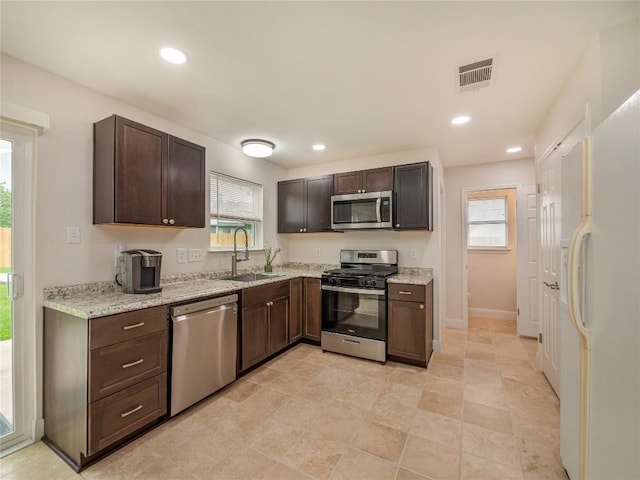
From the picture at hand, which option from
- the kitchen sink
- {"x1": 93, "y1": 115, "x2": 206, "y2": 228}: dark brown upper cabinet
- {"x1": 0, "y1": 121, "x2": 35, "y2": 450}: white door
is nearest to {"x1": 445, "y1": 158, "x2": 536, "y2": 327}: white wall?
the kitchen sink

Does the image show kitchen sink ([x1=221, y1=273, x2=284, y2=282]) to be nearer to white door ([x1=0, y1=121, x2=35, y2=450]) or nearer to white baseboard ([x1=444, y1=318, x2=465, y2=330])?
white door ([x1=0, y1=121, x2=35, y2=450])

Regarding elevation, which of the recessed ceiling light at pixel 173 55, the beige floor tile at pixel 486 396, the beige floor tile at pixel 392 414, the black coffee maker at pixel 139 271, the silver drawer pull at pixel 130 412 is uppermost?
the recessed ceiling light at pixel 173 55

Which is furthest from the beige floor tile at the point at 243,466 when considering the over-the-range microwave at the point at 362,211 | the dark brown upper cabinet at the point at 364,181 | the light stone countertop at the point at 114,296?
the dark brown upper cabinet at the point at 364,181

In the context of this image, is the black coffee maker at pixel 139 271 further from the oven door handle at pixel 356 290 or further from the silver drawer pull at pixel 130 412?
the oven door handle at pixel 356 290

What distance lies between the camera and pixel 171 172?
243 centimetres

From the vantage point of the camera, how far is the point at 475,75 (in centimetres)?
199

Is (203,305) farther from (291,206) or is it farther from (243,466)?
(291,206)

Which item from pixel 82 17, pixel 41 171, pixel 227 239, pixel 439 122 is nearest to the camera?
pixel 82 17

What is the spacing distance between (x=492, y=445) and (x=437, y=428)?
0.33 metres

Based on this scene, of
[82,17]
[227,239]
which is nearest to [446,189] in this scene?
[227,239]

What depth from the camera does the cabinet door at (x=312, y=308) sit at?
3.50 meters

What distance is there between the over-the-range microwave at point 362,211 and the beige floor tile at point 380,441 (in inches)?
81.7

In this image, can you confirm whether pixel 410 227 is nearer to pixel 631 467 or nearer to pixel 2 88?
pixel 631 467

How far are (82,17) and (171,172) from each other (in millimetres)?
1109
